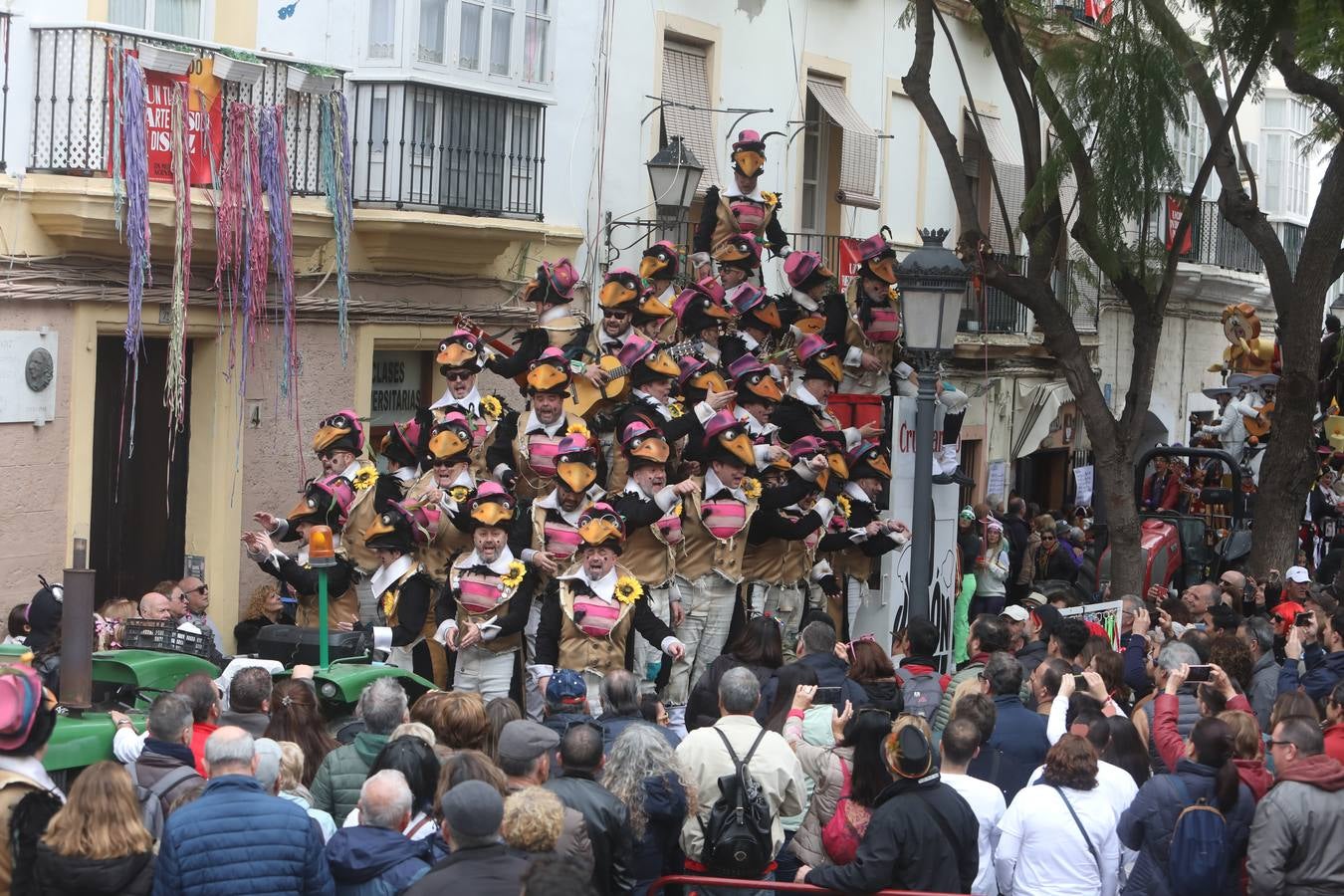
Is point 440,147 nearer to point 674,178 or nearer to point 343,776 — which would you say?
point 674,178

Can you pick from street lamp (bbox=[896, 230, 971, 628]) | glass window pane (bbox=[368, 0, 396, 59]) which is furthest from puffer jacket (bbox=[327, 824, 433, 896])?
glass window pane (bbox=[368, 0, 396, 59])

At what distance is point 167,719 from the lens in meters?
7.23

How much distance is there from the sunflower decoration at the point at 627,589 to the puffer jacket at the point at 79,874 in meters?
4.99

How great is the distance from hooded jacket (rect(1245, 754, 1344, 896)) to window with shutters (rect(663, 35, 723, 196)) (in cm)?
1163

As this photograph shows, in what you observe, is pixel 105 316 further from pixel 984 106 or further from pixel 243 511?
pixel 984 106

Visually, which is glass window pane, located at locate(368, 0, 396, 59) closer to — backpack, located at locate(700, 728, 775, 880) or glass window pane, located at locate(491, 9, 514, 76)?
glass window pane, located at locate(491, 9, 514, 76)

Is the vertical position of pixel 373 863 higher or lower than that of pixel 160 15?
lower

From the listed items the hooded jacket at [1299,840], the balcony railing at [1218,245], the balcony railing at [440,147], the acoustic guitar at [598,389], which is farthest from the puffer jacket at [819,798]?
the balcony railing at [1218,245]

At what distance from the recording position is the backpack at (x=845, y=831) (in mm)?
7559

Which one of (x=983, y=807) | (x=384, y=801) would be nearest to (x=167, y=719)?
(x=384, y=801)

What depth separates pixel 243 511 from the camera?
47.2 feet

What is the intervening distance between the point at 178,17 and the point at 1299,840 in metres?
9.85

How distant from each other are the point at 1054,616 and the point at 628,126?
28.4 ft

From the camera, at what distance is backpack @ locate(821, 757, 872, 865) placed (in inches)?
298
